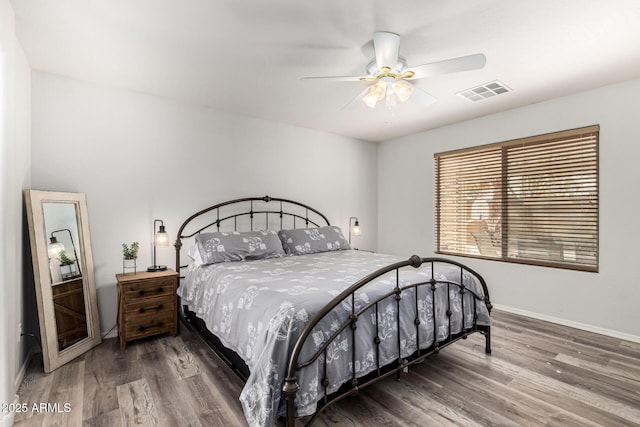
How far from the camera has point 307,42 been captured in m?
2.38

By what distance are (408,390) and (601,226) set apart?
9.12ft

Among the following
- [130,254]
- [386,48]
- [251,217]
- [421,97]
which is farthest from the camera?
[251,217]

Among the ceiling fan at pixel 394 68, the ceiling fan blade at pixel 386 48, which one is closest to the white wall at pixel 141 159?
the ceiling fan at pixel 394 68

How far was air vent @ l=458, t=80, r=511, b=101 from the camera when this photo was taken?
3.18 metres

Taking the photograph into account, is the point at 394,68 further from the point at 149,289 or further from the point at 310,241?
the point at 149,289

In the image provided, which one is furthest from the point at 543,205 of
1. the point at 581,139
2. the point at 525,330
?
the point at 525,330

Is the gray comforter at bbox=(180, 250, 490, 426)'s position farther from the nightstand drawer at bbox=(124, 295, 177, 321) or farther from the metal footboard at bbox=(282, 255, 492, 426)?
the nightstand drawer at bbox=(124, 295, 177, 321)

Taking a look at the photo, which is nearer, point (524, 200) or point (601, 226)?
point (601, 226)

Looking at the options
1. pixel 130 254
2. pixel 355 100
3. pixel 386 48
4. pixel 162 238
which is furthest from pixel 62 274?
pixel 386 48

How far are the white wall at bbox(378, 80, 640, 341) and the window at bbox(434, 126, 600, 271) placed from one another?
0.33 ft

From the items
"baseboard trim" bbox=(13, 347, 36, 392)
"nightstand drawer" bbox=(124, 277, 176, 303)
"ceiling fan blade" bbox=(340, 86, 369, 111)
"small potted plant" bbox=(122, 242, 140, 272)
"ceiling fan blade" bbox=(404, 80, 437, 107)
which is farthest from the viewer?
"small potted plant" bbox=(122, 242, 140, 272)

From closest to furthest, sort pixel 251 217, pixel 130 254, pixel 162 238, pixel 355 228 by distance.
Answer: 1. pixel 130 254
2. pixel 162 238
3. pixel 251 217
4. pixel 355 228

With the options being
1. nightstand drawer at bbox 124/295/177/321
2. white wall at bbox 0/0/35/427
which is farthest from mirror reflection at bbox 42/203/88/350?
nightstand drawer at bbox 124/295/177/321

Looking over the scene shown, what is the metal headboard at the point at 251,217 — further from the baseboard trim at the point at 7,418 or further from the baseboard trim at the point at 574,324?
the baseboard trim at the point at 574,324
